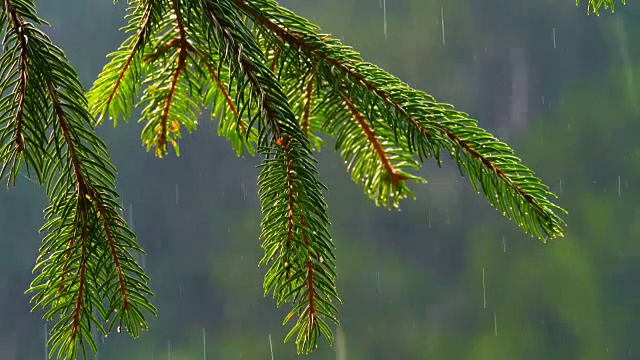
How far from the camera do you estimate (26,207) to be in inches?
290

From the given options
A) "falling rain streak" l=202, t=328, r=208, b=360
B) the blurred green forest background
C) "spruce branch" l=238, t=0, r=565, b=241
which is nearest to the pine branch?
"spruce branch" l=238, t=0, r=565, b=241

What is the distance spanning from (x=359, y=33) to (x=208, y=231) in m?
2.53

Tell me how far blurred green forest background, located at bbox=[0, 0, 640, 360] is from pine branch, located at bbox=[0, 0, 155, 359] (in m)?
6.87

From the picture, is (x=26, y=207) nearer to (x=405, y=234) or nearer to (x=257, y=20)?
(x=405, y=234)

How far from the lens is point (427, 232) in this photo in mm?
7801

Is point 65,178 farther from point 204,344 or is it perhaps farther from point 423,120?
point 204,344

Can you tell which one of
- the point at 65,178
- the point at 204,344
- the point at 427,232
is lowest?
the point at 204,344

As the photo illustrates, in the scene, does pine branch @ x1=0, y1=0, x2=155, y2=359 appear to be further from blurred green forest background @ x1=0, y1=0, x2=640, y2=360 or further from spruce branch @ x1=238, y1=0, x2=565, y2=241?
blurred green forest background @ x1=0, y1=0, x2=640, y2=360

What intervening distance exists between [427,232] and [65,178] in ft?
24.9

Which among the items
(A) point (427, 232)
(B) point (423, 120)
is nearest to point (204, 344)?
(A) point (427, 232)

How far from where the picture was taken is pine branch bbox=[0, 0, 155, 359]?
0.99ft

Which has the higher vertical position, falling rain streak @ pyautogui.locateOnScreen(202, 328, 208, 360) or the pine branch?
the pine branch

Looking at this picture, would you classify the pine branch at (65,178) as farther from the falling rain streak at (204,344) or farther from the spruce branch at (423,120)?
the falling rain streak at (204,344)

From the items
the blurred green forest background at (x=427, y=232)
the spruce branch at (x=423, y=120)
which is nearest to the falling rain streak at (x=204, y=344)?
the blurred green forest background at (x=427, y=232)
